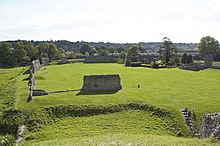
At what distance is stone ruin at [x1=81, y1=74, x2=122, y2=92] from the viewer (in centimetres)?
3438

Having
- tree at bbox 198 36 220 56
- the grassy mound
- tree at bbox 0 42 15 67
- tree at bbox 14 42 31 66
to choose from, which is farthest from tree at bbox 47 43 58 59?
the grassy mound

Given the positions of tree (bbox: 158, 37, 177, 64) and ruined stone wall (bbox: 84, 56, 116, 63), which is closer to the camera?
tree (bbox: 158, 37, 177, 64)

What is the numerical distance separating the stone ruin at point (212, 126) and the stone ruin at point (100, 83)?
16537mm

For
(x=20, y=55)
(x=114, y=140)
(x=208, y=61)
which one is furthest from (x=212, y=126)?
(x=20, y=55)

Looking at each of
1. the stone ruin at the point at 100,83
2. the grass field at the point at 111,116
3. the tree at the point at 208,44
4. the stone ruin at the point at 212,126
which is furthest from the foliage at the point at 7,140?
the tree at the point at 208,44

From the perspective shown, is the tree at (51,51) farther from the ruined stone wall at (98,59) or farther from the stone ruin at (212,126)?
the stone ruin at (212,126)

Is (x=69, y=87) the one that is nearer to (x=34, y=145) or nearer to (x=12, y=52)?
(x=34, y=145)

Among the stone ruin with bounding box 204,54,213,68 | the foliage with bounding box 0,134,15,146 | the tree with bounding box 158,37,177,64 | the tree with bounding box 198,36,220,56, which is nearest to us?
the foliage with bounding box 0,134,15,146

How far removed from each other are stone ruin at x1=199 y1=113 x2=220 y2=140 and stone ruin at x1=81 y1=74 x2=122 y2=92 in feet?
54.3

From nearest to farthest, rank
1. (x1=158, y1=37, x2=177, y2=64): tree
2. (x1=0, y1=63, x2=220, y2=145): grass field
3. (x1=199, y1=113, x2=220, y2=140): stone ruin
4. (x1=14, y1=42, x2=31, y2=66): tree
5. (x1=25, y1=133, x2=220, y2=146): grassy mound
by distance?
(x1=199, y1=113, x2=220, y2=140): stone ruin, (x1=25, y1=133, x2=220, y2=146): grassy mound, (x1=0, y1=63, x2=220, y2=145): grass field, (x1=158, y1=37, x2=177, y2=64): tree, (x1=14, y1=42, x2=31, y2=66): tree

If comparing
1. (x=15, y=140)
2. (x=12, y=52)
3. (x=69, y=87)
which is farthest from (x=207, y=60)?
(x=12, y=52)

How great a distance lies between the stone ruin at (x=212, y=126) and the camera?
16.6 m

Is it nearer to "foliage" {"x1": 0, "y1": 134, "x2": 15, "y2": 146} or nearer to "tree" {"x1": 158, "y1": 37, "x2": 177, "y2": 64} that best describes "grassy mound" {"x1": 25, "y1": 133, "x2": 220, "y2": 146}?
"foliage" {"x1": 0, "y1": 134, "x2": 15, "y2": 146}

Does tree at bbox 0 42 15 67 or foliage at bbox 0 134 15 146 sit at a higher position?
tree at bbox 0 42 15 67
